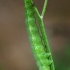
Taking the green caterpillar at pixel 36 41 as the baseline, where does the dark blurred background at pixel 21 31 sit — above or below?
above

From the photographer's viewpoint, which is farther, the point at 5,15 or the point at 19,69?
the point at 5,15

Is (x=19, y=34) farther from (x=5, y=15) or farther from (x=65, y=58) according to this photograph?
(x=65, y=58)

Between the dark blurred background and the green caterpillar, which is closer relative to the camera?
the green caterpillar

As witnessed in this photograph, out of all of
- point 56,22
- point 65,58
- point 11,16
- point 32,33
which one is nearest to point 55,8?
point 56,22

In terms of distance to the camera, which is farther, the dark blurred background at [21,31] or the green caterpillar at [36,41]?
the dark blurred background at [21,31]

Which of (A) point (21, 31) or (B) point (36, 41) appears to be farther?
(A) point (21, 31)

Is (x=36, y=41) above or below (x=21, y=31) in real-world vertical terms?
below

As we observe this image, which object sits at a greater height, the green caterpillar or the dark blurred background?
the dark blurred background

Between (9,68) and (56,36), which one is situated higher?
(56,36)
